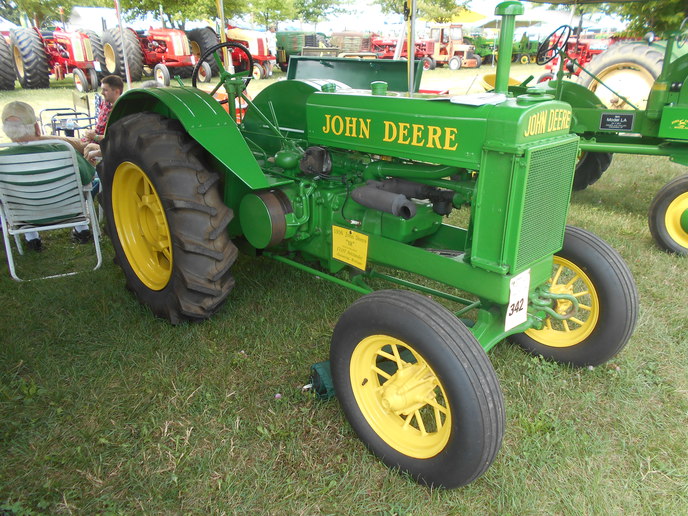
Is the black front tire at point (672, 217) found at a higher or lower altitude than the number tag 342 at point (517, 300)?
lower

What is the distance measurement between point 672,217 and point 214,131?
352 cm

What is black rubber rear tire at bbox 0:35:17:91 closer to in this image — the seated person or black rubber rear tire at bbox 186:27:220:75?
black rubber rear tire at bbox 186:27:220:75

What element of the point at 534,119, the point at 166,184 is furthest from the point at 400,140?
the point at 166,184

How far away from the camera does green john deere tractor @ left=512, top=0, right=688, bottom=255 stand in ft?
13.4

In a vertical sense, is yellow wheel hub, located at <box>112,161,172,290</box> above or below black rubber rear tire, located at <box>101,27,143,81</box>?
below

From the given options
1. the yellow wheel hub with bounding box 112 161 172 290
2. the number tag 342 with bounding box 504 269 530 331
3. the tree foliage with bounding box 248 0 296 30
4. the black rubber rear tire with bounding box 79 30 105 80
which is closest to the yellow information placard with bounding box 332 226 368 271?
the number tag 342 with bounding box 504 269 530 331

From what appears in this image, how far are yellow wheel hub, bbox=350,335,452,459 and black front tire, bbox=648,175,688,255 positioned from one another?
2.96 m

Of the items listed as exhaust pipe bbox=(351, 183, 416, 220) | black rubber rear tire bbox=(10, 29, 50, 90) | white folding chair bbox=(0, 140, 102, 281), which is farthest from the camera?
black rubber rear tire bbox=(10, 29, 50, 90)

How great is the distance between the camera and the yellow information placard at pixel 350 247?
2.49 meters

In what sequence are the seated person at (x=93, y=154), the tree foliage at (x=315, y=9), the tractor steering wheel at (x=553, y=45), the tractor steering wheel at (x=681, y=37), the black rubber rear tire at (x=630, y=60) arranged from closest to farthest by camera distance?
1. the tractor steering wheel at (x=681, y=37)
2. the tractor steering wheel at (x=553, y=45)
3. the seated person at (x=93, y=154)
4. the black rubber rear tire at (x=630, y=60)
5. the tree foliage at (x=315, y=9)

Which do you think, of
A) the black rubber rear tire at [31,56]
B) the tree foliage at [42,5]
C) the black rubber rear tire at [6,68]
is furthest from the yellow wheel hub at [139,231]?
the tree foliage at [42,5]

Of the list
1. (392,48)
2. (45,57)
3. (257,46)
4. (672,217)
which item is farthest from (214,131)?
(392,48)

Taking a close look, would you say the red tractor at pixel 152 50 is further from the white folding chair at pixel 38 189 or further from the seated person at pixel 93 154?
the white folding chair at pixel 38 189

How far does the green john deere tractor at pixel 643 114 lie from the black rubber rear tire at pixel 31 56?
1237 cm
